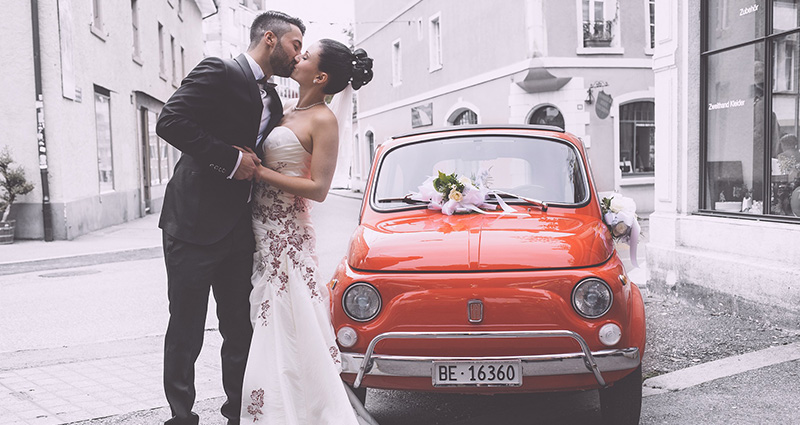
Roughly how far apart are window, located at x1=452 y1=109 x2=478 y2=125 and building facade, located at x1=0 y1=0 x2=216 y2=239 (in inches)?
380

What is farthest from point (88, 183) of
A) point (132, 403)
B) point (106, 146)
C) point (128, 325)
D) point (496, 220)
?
point (496, 220)

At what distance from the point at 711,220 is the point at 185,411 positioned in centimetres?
566

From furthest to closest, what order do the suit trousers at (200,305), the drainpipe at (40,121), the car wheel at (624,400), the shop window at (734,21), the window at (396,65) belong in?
the window at (396,65), the drainpipe at (40,121), the shop window at (734,21), the car wheel at (624,400), the suit trousers at (200,305)

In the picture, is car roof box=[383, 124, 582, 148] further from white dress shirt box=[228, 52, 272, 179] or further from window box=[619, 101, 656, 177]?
window box=[619, 101, 656, 177]

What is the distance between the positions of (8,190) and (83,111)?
2.77m

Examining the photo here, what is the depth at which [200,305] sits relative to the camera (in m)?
3.45

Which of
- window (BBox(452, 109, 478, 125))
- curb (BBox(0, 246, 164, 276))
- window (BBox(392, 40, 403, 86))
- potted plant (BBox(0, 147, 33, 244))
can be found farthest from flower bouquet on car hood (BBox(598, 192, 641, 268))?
window (BBox(392, 40, 403, 86))

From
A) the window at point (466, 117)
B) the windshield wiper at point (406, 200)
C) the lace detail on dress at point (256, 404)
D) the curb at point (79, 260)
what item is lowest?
the curb at point (79, 260)

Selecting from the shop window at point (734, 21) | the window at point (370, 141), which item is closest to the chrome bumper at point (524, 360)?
the shop window at point (734, 21)

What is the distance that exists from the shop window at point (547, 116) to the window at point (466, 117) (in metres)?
2.90

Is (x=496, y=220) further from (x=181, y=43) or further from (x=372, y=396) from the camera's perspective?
(x=181, y=43)

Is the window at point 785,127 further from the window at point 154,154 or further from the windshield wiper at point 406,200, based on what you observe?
the window at point 154,154

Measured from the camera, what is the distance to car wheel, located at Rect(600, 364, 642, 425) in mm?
3828

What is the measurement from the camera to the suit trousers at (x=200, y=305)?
11.1 ft
